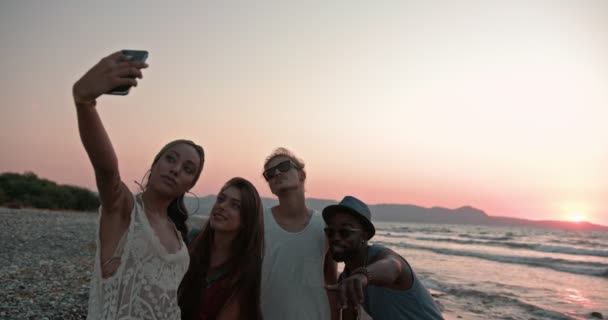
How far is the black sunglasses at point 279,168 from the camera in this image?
4285 mm

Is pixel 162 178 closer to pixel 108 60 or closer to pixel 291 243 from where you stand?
pixel 108 60

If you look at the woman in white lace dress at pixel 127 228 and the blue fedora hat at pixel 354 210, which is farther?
the blue fedora hat at pixel 354 210

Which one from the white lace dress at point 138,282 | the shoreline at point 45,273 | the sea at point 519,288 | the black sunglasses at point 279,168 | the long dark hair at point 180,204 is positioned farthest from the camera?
the sea at point 519,288

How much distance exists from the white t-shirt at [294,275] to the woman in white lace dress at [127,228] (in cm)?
138

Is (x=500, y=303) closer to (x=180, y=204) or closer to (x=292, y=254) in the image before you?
(x=292, y=254)

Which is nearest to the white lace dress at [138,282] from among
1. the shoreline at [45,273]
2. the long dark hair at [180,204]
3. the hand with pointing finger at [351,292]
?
the long dark hair at [180,204]

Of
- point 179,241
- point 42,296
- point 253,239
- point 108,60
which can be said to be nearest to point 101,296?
point 179,241

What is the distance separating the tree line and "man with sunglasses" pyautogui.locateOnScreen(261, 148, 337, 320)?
28.2 meters

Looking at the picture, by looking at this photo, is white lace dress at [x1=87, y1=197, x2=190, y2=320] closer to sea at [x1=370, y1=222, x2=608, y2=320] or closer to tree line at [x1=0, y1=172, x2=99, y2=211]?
sea at [x1=370, y1=222, x2=608, y2=320]

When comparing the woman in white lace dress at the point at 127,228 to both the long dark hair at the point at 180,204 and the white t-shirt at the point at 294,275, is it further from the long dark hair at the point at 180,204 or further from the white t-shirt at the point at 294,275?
the white t-shirt at the point at 294,275

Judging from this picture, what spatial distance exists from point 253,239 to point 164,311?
1.20 m

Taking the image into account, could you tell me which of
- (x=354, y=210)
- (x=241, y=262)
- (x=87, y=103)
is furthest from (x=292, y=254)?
(x=87, y=103)

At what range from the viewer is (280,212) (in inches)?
Answer: 166

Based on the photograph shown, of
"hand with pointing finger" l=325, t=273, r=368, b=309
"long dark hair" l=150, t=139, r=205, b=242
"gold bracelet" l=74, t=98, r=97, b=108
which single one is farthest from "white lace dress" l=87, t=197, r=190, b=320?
"hand with pointing finger" l=325, t=273, r=368, b=309
